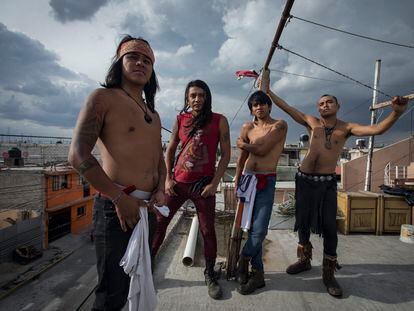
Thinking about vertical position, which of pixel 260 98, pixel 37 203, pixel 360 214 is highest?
pixel 260 98

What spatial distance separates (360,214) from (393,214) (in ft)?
2.10

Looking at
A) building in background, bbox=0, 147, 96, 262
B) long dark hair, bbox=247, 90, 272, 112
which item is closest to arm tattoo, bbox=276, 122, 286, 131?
long dark hair, bbox=247, 90, 272, 112

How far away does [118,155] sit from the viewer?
5.49 ft

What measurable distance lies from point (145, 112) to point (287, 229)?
4325 mm

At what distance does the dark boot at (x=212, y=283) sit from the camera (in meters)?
2.66

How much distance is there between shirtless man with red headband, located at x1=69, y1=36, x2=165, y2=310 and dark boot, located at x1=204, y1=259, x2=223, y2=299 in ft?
3.99

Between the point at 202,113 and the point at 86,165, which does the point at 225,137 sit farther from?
the point at 86,165

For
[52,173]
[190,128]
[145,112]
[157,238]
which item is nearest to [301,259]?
[157,238]

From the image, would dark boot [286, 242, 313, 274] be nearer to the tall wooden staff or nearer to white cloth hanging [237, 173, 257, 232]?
the tall wooden staff

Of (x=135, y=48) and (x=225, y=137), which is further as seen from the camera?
(x=225, y=137)

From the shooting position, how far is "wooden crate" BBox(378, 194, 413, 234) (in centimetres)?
484

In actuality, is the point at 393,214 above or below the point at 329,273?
above

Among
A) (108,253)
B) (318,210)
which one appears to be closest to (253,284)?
(318,210)

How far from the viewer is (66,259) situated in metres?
23.3
